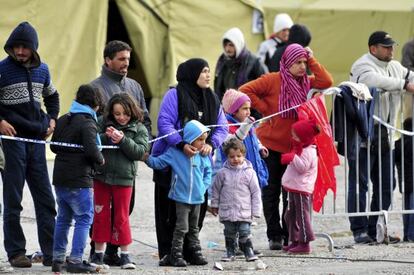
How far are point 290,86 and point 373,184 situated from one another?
1495mm

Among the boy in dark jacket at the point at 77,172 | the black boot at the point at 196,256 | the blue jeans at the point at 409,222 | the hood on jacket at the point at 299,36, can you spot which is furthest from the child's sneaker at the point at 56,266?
the hood on jacket at the point at 299,36

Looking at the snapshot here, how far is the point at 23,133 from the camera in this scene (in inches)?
421

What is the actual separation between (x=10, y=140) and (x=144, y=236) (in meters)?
2.92

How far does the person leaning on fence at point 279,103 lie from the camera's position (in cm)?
1212

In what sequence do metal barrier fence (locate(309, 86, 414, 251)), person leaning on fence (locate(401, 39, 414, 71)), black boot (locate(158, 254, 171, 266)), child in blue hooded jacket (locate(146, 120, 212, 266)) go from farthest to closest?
person leaning on fence (locate(401, 39, 414, 71)), metal barrier fence (locate(309, 86, 414, 251)), black boot (locate(158, 254, 171, 266)), child in blue hooded jacket (locate(146, 120, 212, 266))

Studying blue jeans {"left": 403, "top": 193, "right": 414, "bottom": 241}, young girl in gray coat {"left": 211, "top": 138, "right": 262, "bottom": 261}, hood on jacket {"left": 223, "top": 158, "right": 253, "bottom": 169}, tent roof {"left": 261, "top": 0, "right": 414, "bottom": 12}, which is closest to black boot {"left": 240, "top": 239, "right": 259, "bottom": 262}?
young girl in gray coat {"left": 211, "top": 138, "right": 262, "bottom": 261}

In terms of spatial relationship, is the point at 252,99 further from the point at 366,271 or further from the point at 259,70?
the point at 259,70

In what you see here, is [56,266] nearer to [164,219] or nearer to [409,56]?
[164,219]

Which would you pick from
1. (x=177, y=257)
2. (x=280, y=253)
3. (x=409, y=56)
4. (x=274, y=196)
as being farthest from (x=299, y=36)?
(x=177, y=257)

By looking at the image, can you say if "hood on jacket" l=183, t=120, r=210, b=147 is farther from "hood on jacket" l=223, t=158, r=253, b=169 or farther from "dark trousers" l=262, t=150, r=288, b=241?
"dark trousers" l=262, t=150, r=288, b=241

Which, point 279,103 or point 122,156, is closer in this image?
point 122,156

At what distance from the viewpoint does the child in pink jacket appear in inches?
464

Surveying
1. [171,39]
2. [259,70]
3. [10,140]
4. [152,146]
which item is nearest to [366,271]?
[152,146]

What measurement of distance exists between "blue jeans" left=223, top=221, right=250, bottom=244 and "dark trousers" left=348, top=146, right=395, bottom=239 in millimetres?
1803
